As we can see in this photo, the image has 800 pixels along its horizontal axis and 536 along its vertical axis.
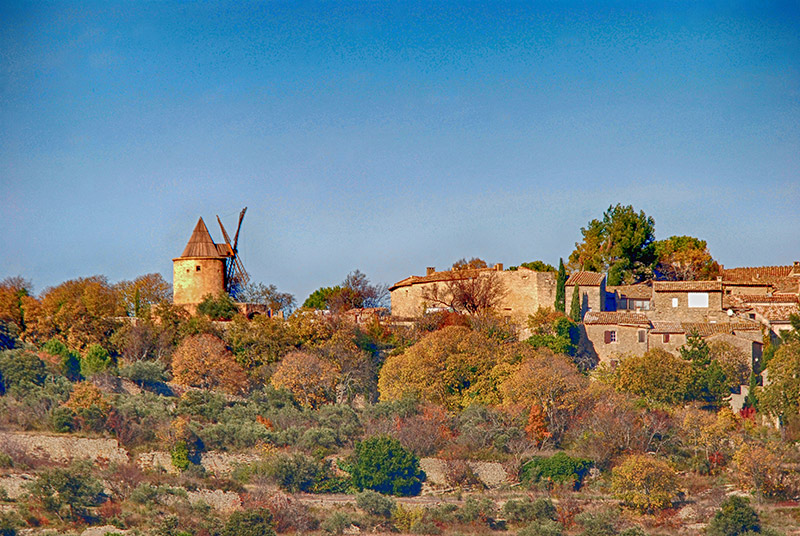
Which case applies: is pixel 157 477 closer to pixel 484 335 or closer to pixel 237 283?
pixel 484 335

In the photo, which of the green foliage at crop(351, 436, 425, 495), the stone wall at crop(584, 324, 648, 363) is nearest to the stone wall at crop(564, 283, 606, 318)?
the stone wall at crop(584, 324, 648, 363)

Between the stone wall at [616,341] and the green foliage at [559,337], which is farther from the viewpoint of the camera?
the stone wall at [616,341]

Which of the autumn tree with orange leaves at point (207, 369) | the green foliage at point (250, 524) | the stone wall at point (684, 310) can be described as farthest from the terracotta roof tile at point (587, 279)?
the green foliage at point (250, 524)

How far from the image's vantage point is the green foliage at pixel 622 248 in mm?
55344

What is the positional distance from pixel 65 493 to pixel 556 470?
15014 millimetres

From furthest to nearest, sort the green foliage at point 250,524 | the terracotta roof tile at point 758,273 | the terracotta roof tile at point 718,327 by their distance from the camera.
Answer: the terracotta roof tile at point 758,273 < the terracotta roof tile at point 718,327 < the green foliage at point 250,524

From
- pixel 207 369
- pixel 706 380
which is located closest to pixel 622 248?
pixel 706 380

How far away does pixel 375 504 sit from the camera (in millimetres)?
36344

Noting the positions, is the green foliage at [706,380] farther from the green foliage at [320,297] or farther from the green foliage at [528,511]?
the green foliage at [320,297]

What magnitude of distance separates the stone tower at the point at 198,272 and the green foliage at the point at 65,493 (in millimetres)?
14927

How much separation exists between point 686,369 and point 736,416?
2.34 metres

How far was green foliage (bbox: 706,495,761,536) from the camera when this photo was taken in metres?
35.5

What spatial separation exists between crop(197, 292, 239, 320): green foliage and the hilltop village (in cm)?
9

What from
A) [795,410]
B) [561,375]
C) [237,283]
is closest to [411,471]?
[561,375]
